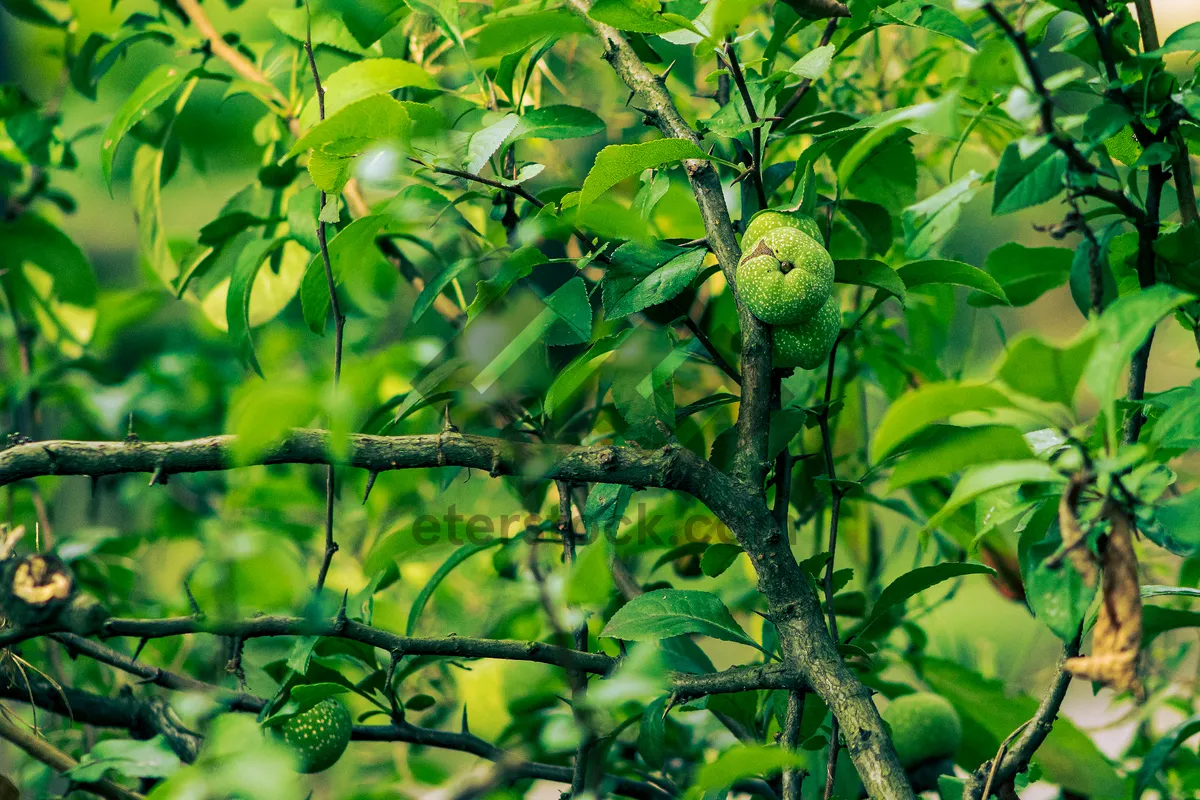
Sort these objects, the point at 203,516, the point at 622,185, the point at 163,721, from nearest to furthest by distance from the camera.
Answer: the point at 163,721 < the point at 622,185 < the point at 203,516

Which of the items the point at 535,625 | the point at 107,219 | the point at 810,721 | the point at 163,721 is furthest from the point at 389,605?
the point at 107,219

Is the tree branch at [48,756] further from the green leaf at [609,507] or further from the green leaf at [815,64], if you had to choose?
the green leaf at [815,64]

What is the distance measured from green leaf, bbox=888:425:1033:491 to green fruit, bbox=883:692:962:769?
12.4 inches

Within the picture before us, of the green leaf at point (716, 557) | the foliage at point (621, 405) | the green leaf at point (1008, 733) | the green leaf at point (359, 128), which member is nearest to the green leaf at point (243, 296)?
the foliage at point (621, 405)

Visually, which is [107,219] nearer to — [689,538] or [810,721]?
[689,538]

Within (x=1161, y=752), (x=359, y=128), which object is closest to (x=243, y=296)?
(x=359, y=128)

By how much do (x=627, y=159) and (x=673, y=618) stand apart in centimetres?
22

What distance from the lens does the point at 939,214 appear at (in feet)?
1.72

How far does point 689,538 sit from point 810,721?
180 millimetres

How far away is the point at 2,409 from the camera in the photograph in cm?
→ 104

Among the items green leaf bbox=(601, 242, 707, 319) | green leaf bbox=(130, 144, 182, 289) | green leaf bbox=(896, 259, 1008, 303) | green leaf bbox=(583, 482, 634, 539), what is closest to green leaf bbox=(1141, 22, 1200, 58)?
green leaf bbox=(896, 259, 1008, 303)

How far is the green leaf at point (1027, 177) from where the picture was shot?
1.24ft

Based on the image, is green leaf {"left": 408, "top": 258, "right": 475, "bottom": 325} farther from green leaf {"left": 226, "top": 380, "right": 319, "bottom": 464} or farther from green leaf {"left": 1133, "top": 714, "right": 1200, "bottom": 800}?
green leaf {"left": 1133, "top": 714, "right": 1200, "bottom": 800}

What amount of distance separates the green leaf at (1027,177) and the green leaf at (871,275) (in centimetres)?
7
